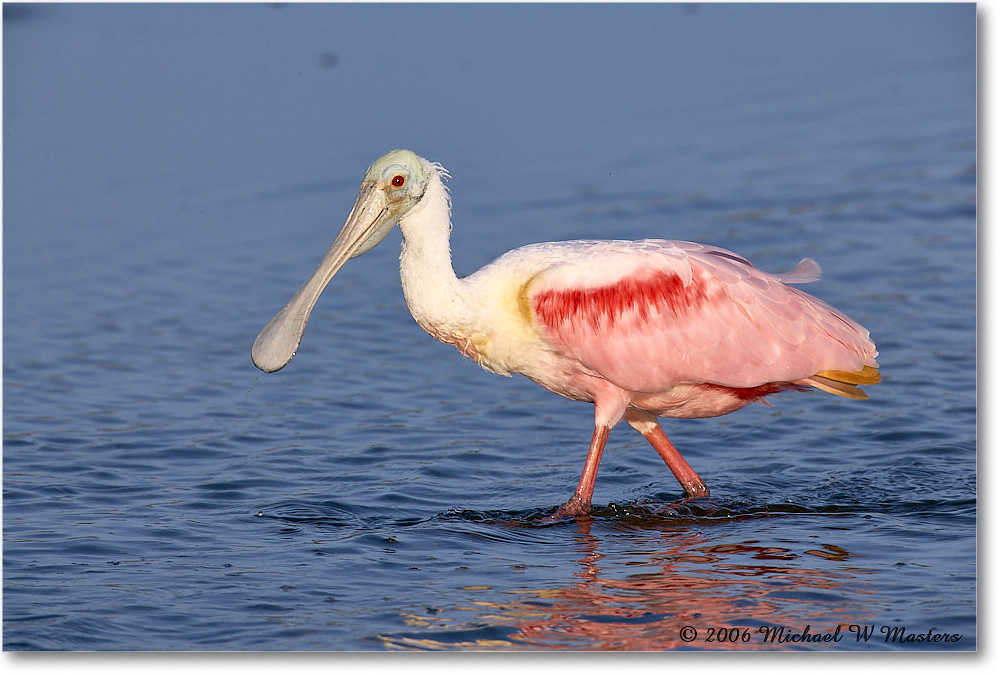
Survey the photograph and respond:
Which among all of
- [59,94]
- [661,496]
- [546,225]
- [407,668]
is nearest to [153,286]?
[59,94]

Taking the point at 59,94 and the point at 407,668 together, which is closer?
the point at 407,668

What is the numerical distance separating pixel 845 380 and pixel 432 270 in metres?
2.38

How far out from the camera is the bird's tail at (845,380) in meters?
8.47

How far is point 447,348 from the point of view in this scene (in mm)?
11953

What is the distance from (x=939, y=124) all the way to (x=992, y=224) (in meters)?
8.27

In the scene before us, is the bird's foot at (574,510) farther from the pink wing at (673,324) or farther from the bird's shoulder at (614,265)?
the bird's shoulder at (614,265)

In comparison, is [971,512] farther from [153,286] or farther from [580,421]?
[153,286]

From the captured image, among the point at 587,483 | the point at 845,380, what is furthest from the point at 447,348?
the point at 845,380

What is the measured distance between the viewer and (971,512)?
324 inches

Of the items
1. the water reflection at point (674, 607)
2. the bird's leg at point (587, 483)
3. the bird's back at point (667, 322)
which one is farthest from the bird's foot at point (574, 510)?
the bird's back at point (667, 322)

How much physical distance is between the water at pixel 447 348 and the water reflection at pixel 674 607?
0.03 metres

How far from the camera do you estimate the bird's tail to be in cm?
847

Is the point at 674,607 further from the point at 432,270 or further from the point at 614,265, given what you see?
the point at 432,270

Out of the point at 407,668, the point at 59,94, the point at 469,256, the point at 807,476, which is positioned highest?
the point at 59,94
